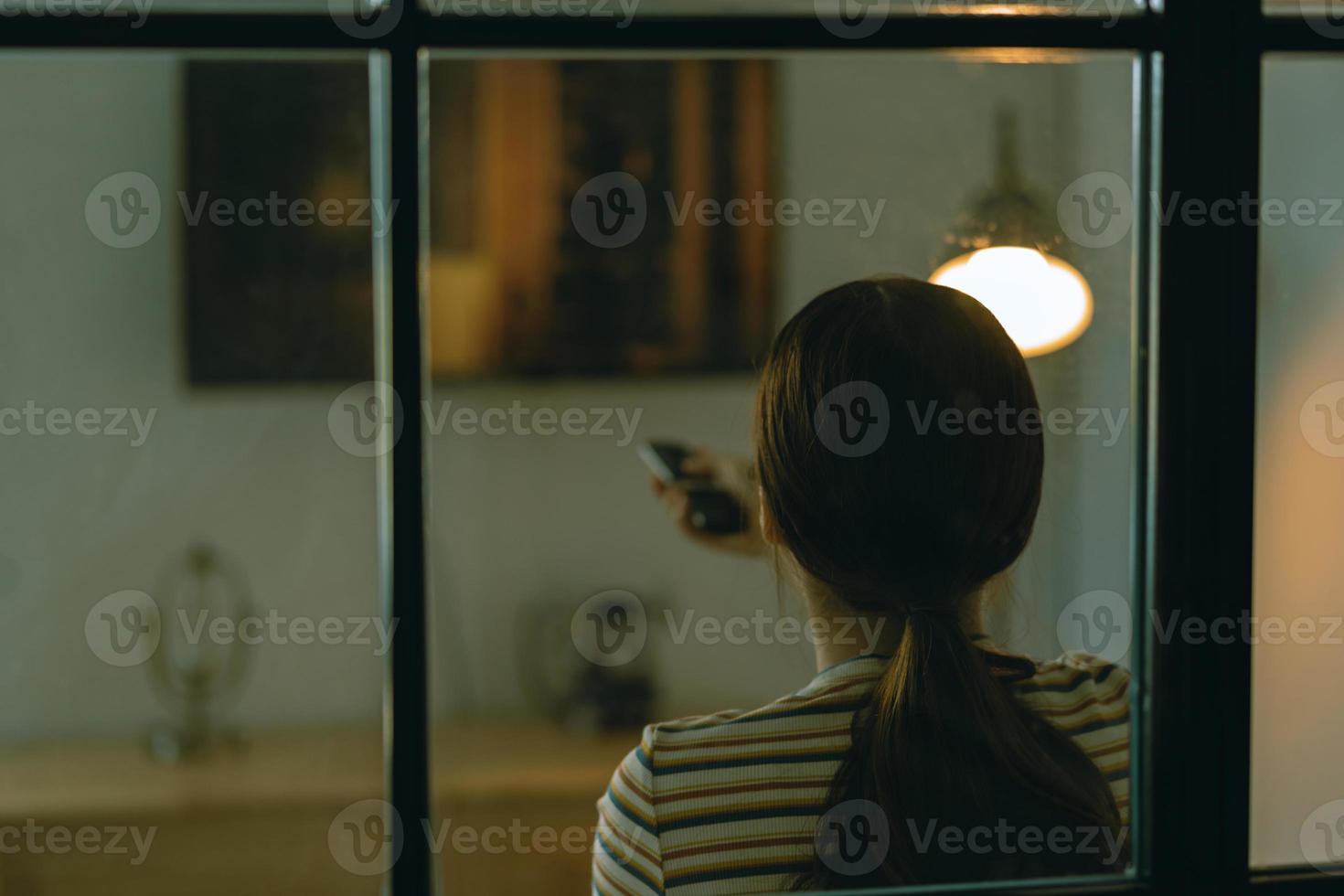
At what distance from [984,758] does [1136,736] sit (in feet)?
0.30

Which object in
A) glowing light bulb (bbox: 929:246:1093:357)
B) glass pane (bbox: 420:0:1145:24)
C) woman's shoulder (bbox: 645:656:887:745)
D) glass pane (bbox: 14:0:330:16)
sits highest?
glass pane (bbox: 420:0:1145:24)

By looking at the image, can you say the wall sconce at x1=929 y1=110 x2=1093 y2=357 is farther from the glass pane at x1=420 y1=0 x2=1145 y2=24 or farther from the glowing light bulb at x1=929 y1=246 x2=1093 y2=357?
the glass pane at x1=420 y1=0 x2=1145 y2=24

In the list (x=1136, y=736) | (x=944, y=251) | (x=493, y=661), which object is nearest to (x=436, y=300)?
(x=493, y=661)

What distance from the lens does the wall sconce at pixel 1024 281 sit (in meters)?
0.71

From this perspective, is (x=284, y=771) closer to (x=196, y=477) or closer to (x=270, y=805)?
(x=270, y=805)

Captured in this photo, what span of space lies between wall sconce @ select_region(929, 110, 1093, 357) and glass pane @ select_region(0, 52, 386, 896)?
1417 mm

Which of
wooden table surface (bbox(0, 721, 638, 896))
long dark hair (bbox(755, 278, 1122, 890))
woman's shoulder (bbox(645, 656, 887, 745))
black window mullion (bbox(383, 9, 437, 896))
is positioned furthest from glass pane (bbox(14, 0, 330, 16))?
wooden table surface (bbox(0, 721, 638, 896))

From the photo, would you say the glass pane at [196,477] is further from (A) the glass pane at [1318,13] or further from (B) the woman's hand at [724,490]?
(A) the glass pane at [1318,13]

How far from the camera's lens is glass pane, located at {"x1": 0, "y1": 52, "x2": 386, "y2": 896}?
6.41 feet

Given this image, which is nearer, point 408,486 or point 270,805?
point 408,486

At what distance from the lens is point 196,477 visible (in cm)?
220

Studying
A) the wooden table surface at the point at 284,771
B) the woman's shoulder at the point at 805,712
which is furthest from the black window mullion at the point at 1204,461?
the wooden table surface at the point at 284,771

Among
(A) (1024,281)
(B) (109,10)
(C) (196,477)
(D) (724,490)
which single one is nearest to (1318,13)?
(A) (1024,281)

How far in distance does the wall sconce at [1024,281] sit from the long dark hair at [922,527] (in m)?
0.03
